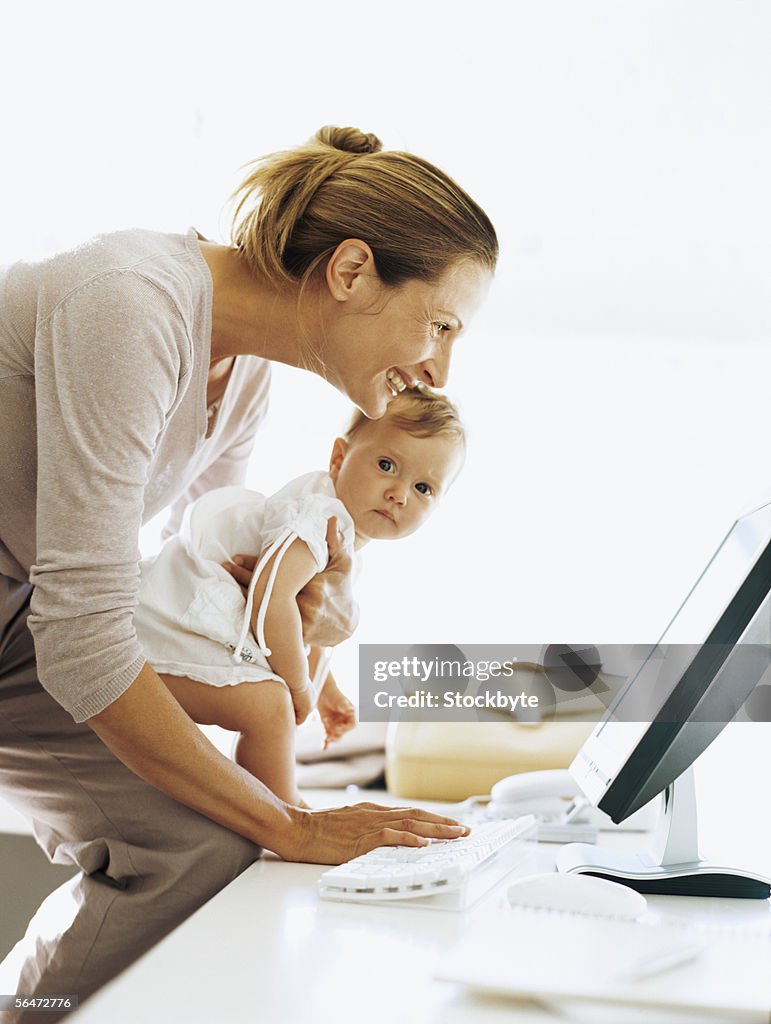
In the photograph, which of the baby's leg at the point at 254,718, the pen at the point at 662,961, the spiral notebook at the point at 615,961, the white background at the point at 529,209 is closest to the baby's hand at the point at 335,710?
the baby's leg at the point at 254,718

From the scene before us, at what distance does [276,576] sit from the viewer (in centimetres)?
120

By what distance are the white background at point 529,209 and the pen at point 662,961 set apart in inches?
62.2

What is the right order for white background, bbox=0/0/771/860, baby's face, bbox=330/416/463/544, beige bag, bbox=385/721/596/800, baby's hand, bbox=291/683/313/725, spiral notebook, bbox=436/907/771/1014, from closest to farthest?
spiral notebook, bbox=436/907/771/1014
baby's hand, bbox=291/683/313/725
baby's face, bbox=330/416/463/544
beige bag, bbox=385/721/596/800
white background, bbox=0/0/771/860

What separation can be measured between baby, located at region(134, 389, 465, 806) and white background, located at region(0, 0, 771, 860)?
980 millimetres

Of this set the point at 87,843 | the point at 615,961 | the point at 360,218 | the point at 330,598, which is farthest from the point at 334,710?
the point at 615,961

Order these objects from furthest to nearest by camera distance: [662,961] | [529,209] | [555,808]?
1. [529,209]
2. [555,808]
3. [662,961]

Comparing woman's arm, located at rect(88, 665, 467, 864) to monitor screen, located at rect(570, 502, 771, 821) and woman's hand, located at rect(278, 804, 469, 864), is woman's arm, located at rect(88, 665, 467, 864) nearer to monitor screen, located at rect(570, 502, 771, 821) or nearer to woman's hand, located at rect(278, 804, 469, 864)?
woman's hand, located at rect(278, 804, 469, 864)

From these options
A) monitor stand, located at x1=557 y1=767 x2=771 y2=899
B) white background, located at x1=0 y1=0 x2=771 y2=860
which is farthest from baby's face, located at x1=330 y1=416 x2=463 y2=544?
white background, located at x1=0 y1=0 x2=771 y2=860

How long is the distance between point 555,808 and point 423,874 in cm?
52

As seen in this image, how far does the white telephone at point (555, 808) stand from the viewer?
123 centimetres

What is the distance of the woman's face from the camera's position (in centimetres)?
116

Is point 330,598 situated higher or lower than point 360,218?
lower

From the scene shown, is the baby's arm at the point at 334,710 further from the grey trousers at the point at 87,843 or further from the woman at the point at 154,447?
the grey trousers at the point at 87,843

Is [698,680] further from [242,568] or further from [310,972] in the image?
[242,568]
